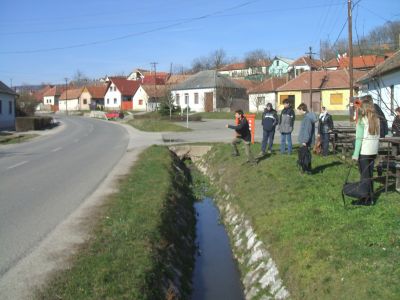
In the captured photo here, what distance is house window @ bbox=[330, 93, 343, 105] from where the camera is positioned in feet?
184

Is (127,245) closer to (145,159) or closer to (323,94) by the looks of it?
(145,159)

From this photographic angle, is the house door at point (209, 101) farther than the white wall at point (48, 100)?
No

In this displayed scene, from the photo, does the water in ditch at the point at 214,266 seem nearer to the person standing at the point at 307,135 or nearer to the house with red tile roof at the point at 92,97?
the person standing at the point at 307,135

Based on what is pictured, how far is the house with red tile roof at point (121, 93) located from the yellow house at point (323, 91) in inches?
→ 1781

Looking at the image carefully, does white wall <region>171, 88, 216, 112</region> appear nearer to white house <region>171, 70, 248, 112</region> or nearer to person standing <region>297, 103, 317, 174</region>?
white house <region>171, 70, 248, 112</region>

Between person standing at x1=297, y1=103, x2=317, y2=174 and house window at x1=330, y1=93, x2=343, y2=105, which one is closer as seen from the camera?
person standing at x1=297, y1=103, x2=317, y2=174

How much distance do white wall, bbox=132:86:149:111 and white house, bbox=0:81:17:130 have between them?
4196 centimetres

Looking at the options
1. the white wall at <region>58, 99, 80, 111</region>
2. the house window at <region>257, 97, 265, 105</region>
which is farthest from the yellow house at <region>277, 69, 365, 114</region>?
the white wall at <region>58, 99, 80, 111</region>

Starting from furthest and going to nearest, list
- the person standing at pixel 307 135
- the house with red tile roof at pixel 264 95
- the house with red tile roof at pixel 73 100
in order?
the house with red tile roof at pixel 73 100 → the house with red tile roof at pixel 264 95 → the person standing at pixel 307 135

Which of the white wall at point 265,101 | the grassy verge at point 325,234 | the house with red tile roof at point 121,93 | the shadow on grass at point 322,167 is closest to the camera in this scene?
the grassy verge at point 325,234

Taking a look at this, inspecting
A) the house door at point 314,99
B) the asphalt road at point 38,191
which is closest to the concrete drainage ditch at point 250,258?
the asphalt road at point 38,191

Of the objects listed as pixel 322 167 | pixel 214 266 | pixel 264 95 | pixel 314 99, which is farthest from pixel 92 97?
pixel 214 266

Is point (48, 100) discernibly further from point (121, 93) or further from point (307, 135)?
point (307, 135)

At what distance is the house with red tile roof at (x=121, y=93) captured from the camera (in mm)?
99250
